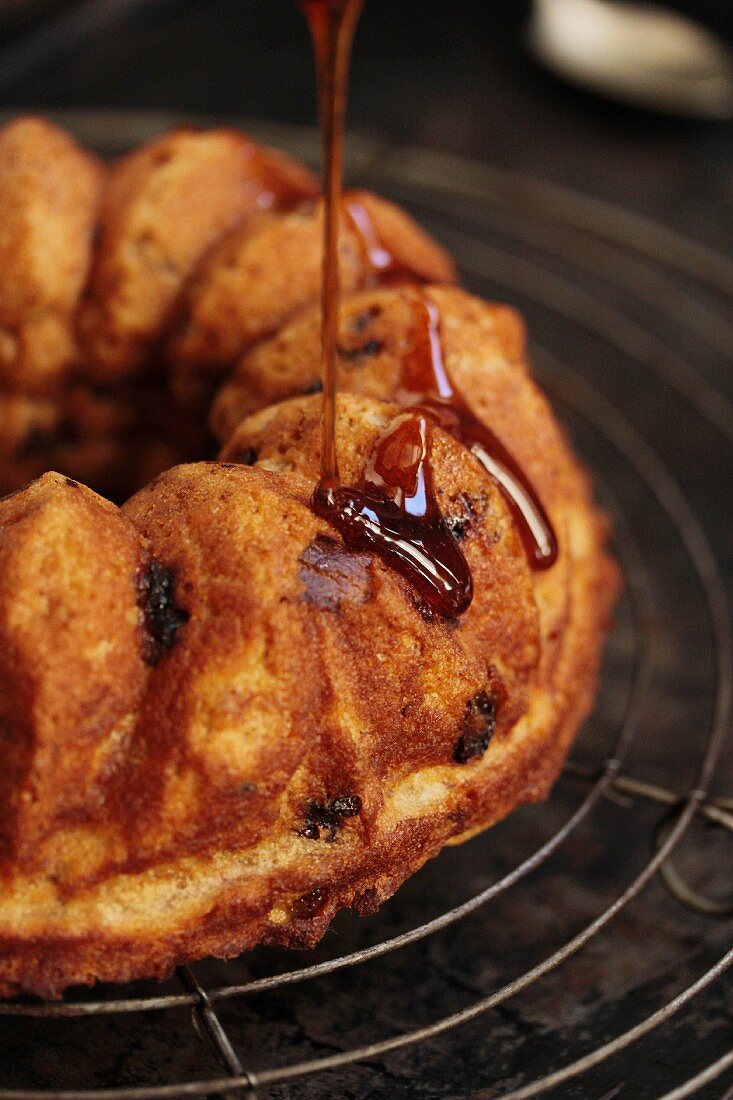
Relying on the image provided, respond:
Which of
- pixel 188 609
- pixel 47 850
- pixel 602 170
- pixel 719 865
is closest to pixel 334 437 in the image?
pixel 188 609

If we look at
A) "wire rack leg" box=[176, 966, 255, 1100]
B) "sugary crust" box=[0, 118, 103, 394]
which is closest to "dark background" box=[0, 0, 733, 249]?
"sugary crust" box=[0, 118, 103, 394]

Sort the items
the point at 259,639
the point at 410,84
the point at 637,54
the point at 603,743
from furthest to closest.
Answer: the point at 410,84 < the point at 637,54 < the point at 603,743 < the point at 259,639

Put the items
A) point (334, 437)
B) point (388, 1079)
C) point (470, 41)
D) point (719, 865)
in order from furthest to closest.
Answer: point (470, 41) < point (719, 865) < point (388, 1079) < point (334, 437)

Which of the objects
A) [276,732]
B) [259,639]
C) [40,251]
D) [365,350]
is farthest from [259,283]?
[276,732]

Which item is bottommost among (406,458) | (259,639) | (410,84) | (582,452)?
(259,639)

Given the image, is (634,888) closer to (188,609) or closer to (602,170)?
(188,609)

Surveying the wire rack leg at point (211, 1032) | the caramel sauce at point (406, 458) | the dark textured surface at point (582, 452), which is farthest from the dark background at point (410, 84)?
the wire rack leg at point (211, 1032)

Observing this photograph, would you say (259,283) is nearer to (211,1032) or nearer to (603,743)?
(603,743)
